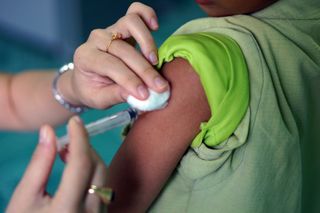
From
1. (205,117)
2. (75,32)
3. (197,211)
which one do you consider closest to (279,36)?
(205,117)

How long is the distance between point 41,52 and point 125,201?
77.5 inches

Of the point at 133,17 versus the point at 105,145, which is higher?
the point at 133,17

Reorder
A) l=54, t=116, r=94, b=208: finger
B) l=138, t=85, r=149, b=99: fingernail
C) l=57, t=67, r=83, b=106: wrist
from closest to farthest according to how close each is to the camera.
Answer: l=54, t=116, r=94, b=208: finger → l=138, t=85, r=149, b=99: fingernail → l=57, t=67, r=83, b=106: wrist

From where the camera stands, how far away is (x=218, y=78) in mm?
574

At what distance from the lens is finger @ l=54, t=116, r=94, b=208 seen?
0.43 m

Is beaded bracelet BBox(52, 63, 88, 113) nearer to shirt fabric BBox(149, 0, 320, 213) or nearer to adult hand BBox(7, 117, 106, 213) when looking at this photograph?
shirt fabric BBox(149, 0, 320, 213)

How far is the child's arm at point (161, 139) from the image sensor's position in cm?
60

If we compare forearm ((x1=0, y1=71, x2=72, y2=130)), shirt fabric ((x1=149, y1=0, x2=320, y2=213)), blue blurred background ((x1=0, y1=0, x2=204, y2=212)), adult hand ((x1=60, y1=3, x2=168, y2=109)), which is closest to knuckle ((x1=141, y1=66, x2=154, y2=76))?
adult hand ((x1=60, y1=3, x2=168, y2=109))

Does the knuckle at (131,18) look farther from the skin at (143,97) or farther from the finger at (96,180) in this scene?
the finger at (96,180)

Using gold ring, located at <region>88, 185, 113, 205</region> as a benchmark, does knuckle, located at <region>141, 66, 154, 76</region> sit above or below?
above

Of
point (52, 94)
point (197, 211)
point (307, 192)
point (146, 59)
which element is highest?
point (146, 59)

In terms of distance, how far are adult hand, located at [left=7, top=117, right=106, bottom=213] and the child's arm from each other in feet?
0.48

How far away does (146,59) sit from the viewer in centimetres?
60

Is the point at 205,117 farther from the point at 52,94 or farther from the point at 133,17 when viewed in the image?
the point at 52,94
